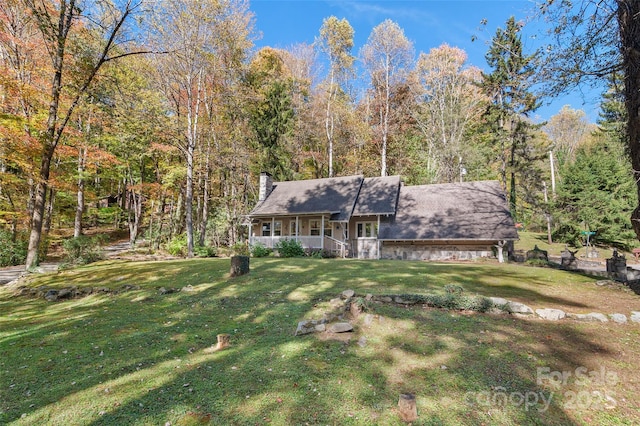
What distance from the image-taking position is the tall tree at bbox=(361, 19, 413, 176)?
24016 millimetres

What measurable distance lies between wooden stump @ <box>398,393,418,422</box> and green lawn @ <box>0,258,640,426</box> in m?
0.08

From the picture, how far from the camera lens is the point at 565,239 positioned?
23.6 metres

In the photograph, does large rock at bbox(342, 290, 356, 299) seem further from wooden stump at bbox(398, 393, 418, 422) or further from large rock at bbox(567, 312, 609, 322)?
large rock at bbox(567, 312, 609, 322)

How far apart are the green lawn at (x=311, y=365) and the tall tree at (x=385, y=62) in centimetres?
1987

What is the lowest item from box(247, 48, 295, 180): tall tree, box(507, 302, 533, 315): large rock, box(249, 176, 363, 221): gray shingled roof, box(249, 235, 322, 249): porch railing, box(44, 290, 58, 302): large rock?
box(44, 290, 58, 302): large rock

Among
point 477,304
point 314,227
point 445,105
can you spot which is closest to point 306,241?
point 314,227

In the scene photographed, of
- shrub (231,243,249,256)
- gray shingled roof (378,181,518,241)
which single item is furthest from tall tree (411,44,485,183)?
shrub (231,243,249,256)

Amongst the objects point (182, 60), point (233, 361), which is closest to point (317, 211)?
point (182, 60)

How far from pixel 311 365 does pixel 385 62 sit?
2583 cm

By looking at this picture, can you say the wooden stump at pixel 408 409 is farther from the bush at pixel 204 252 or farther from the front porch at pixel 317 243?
the bush at pixel 204 252

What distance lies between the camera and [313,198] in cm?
2006

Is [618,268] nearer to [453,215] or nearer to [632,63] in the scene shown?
[632,63]

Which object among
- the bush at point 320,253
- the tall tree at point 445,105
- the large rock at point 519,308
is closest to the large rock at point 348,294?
the large rock at point 519,308

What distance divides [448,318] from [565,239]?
24909mm
